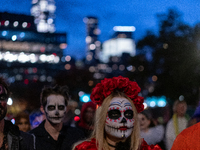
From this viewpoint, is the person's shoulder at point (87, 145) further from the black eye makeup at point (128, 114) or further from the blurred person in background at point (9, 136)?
the blurred person in background at point (9, 136)

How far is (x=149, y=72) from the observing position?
27031 millimetres

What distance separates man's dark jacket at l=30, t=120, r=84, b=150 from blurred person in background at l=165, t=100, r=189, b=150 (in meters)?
2.01

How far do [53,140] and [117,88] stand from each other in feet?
4.82

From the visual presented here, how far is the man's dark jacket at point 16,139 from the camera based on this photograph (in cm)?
294

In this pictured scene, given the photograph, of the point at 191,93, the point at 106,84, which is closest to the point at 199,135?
the point at 106,84

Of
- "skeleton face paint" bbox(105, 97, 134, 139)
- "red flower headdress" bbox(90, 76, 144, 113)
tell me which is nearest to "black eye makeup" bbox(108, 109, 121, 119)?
"skeleton face paint" bbox(105, 97, 134, 139)

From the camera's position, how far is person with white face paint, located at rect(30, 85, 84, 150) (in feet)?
13.1

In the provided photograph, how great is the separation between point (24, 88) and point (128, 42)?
9045cm

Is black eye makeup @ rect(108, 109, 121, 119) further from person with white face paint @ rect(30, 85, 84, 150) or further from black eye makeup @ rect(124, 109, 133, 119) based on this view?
person with white face paint @ rect(30, 85, 84, 150)

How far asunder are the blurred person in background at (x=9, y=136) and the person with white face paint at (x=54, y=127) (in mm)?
854

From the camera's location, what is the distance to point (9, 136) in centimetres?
299

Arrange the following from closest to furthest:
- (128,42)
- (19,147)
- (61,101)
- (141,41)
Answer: (19,147), (61,101), (141,41), (128,42)

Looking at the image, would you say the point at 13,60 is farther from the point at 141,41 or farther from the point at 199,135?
the point at 199,135

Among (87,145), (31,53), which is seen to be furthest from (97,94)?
(31,53)
